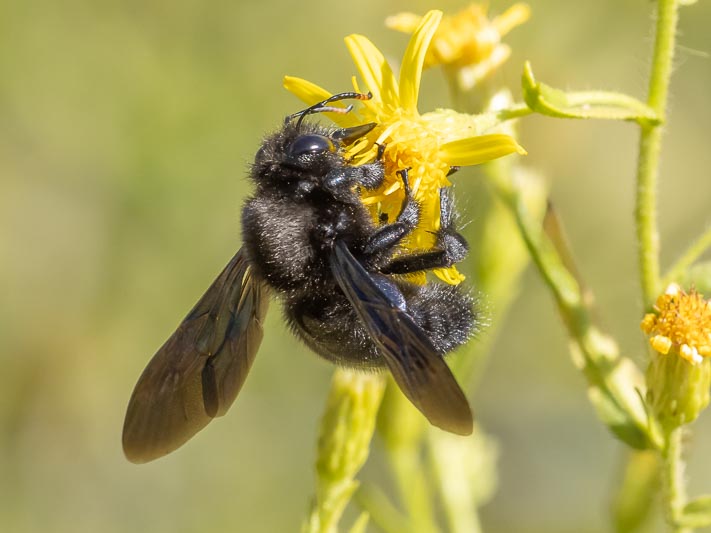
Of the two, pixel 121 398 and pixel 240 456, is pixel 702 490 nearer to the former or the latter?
pixel 240 456

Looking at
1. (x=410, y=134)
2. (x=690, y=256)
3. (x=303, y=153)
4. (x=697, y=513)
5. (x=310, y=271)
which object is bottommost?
(x=697, y=513)

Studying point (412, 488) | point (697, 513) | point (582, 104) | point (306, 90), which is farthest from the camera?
point (412, 488)

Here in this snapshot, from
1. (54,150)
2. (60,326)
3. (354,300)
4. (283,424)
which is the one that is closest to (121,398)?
(60,326)

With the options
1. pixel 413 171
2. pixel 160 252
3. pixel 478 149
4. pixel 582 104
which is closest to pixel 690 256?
pixel 582 104

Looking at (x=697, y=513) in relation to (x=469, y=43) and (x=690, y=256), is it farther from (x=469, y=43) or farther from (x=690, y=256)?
(x=469, y=43)

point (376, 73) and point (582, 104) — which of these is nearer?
point (582, 104)

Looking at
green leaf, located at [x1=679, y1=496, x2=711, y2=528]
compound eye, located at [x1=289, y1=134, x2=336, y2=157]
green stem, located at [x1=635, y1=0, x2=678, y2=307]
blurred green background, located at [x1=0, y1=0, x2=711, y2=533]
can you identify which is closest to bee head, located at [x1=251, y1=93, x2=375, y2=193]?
compound eye, located at [x1=289, y1=134, x2=336, y2=157]

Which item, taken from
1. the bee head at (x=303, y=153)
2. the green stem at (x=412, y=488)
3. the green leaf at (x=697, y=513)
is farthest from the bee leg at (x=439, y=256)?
the green stem at (x=412, y=488)
